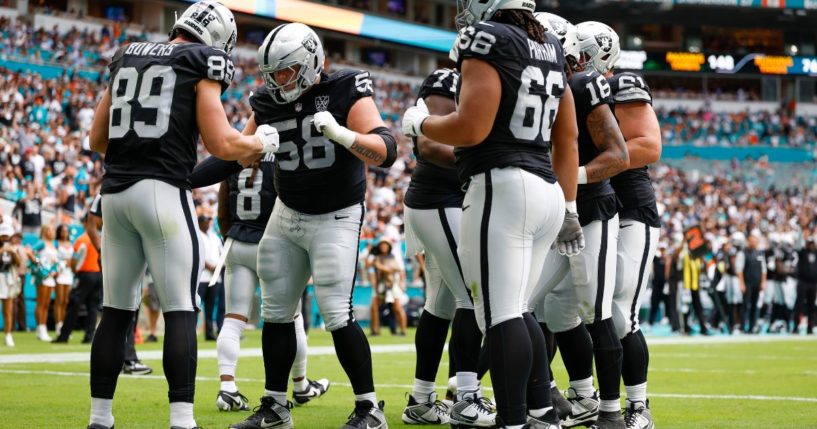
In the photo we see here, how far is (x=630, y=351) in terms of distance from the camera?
609cm

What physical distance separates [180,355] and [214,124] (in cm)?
105

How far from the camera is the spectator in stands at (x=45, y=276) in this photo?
15.0 metres

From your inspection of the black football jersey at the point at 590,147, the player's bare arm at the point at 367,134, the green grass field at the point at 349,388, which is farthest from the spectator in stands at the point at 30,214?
the black football jersey at the point at 590,147

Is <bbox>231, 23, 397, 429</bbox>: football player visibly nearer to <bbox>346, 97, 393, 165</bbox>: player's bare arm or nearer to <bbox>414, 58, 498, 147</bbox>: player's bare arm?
<bbox>346, 97, 393, 165</bbox>: player's bare arm

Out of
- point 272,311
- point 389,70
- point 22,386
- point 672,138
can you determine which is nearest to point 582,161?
point 272,311

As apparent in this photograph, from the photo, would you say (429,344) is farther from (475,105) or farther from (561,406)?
(475,105)

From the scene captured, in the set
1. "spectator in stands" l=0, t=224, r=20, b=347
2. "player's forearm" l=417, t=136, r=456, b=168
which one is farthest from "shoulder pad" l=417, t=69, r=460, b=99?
"spectator in stands" l=0, t=224, r=20, b=347

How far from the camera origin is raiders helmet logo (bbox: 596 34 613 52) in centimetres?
612

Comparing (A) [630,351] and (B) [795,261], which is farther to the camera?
(B) [795,261]

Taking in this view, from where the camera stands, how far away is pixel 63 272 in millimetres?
15789

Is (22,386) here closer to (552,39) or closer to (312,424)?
(312,424)

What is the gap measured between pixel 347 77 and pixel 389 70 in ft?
131

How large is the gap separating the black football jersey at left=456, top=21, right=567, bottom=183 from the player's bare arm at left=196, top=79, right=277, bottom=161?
3.48 ft

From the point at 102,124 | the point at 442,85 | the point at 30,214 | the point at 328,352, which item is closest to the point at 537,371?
the point at 442,85
